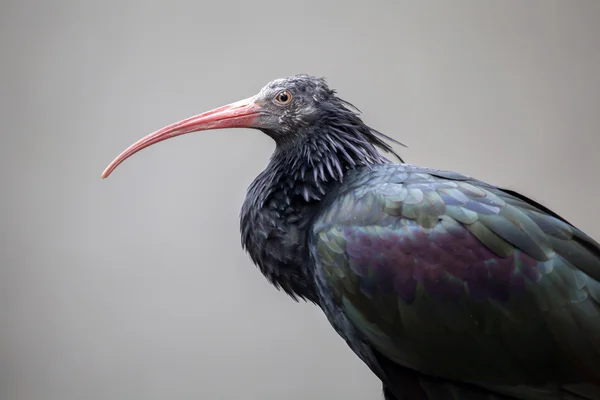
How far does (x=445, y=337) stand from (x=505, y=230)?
28 cm

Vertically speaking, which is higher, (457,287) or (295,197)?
(295,197)

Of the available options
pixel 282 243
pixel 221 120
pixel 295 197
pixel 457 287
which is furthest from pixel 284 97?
pixel 457 287

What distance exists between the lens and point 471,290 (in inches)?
57.0

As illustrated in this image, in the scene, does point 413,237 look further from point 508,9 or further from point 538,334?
point 508,9

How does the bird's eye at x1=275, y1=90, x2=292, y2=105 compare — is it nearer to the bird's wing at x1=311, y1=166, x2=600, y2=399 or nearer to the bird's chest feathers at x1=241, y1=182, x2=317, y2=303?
the bird's chest feathers at x1=241, y1=182, x2=317, y2=303

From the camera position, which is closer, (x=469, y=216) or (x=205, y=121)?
(x=469, y=216)

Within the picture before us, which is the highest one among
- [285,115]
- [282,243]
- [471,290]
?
[285,115]

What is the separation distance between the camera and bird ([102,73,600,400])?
1.45 metres

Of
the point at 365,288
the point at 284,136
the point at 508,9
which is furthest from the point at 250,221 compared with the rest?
the point at 508,9

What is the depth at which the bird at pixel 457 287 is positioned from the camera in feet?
4.74

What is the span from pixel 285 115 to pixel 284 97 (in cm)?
5

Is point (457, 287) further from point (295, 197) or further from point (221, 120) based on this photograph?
point (221, 120)

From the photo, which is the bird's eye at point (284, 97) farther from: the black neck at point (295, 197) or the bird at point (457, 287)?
the bird at point (457, 287)

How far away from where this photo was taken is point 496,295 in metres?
1.45
